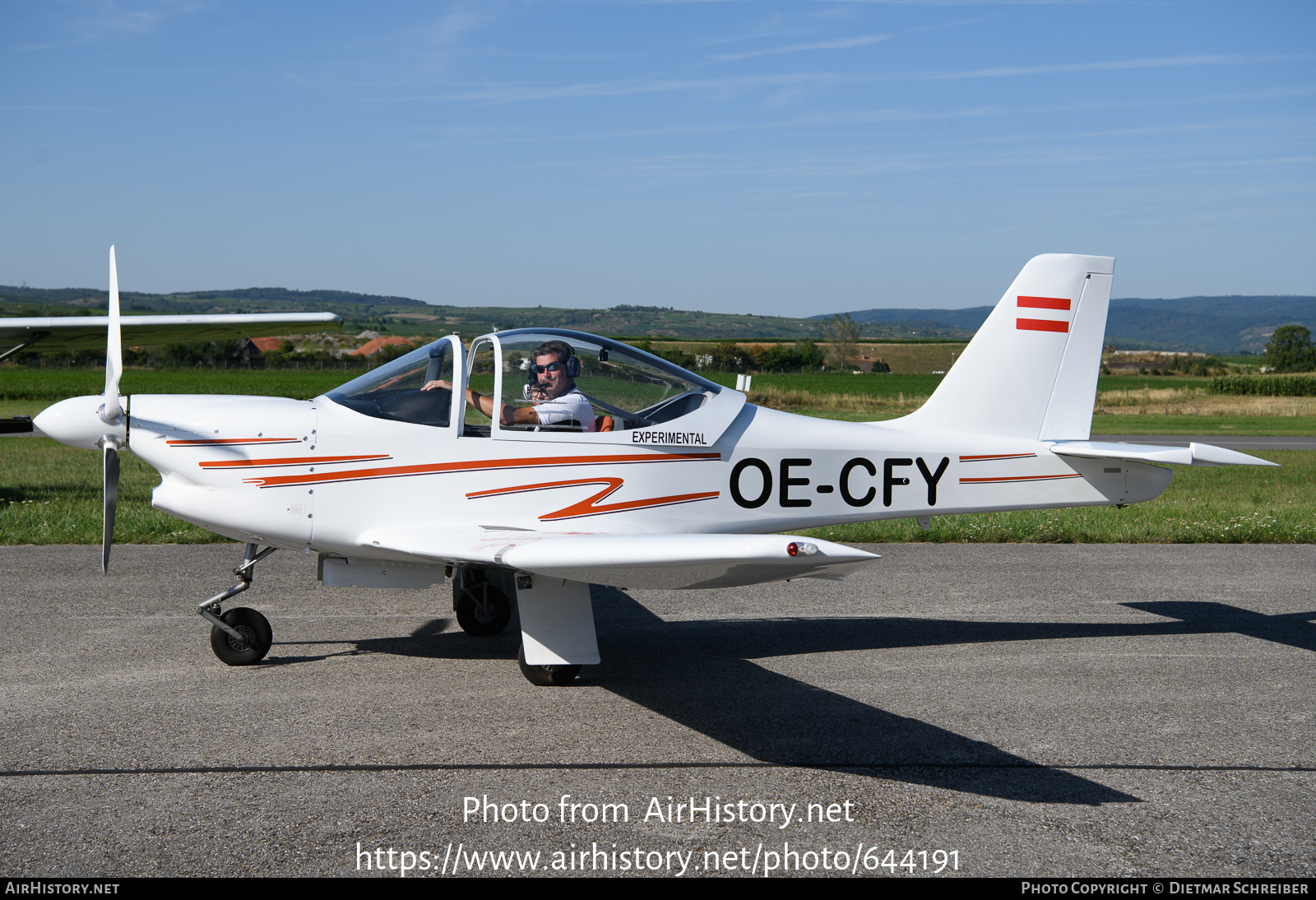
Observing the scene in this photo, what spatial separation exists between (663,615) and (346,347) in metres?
68.7

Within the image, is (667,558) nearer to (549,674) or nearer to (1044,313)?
(549,674)

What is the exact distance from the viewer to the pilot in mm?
5547

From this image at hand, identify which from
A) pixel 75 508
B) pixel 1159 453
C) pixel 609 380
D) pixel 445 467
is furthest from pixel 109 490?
pixel 75 508

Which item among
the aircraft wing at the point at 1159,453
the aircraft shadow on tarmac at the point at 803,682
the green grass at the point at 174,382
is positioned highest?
the aircraft wing at the point at 1159,453

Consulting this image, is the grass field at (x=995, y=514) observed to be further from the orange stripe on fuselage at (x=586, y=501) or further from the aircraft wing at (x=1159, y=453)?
the orange stripe on fuselage at (x=586, y=501)

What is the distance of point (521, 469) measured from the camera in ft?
18.1

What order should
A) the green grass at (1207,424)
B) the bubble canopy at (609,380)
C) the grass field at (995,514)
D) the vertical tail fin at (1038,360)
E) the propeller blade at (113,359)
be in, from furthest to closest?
the green grass at (1207,424), the grass field at (995,514), the vertical tail fin at (1038,360), the bubble canopy at (609,380), the propeller blade at (113,359)

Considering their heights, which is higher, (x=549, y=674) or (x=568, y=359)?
(x=568, y=359)

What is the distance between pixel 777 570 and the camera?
398 cm

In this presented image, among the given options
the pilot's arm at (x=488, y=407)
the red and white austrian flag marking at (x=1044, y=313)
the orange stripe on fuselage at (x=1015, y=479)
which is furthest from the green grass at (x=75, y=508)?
the red and white austrian flag marking at (x=1044, y=313)

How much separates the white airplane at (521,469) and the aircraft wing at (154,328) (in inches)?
74.5

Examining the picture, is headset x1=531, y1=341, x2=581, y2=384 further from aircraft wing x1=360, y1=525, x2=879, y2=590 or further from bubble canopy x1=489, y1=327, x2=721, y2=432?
aircraft wing x1=360, y1=525, x2=879, y2=590

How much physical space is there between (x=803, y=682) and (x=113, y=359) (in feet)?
13.9

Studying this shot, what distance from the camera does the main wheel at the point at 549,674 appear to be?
5.32 metres
